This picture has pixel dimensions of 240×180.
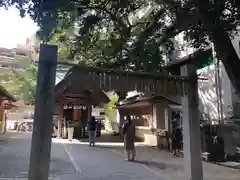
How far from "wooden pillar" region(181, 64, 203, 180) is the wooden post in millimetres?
3588

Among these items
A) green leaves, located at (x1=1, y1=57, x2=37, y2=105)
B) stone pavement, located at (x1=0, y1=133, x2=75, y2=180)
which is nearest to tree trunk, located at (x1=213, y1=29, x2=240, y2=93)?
stone pavement, located at (x1=0, y1=133, x2=75, y2=180)

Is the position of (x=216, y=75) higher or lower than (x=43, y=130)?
higher

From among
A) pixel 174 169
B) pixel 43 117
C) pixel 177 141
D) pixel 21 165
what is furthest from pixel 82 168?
pixel 177 141

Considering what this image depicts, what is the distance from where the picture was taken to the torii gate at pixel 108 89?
5.32 metres

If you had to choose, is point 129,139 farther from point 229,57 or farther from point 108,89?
point 229,57

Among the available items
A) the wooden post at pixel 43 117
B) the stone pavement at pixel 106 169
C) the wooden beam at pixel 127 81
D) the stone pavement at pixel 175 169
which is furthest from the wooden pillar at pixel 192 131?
the wooden post at pixel 43 117

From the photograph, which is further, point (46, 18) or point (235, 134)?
point (235, 134)

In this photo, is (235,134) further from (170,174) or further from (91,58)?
(91,58)

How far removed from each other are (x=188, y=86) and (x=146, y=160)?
5.20 meters

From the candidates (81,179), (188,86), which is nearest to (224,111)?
(188,86)

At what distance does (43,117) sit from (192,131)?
12.7 feet

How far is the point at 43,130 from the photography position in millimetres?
5367

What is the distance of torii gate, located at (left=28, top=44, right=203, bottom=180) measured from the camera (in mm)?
5320

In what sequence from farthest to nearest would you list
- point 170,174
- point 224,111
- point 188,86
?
point 224,111, point 170,174, point 188,86
